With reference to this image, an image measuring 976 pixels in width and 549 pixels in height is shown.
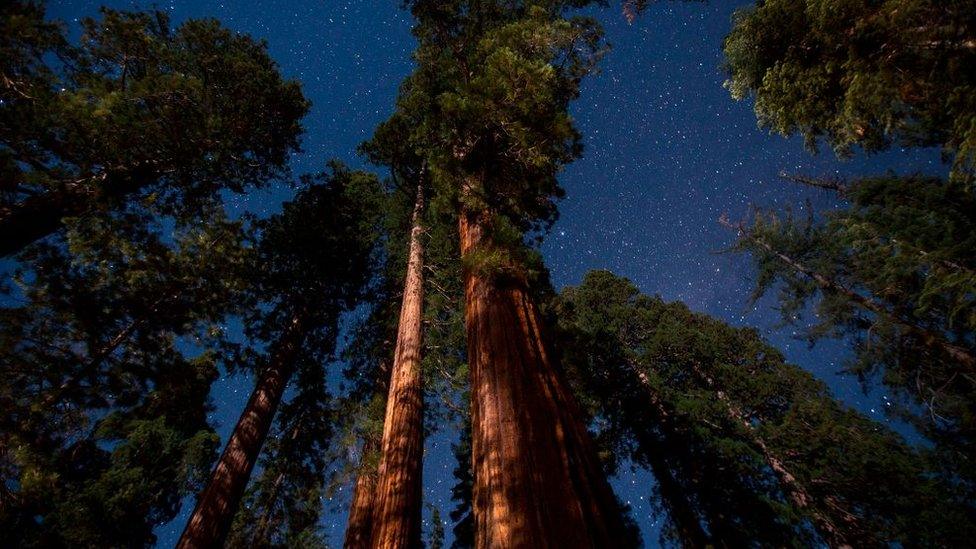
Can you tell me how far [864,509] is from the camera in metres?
11.1

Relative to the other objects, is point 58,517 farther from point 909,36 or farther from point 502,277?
point 909,36

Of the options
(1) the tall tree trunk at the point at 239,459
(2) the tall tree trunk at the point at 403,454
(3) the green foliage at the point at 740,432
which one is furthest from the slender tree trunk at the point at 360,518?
(3) the green foliage at the point at 740,432

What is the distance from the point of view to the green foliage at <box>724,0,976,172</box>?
437 centimetres

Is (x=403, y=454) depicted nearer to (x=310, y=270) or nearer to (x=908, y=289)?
(x=310, y=270)

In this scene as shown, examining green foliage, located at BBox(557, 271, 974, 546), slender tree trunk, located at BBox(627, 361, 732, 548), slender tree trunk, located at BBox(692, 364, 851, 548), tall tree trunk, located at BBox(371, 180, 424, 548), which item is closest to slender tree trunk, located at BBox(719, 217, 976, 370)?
green foliage, located at BBox(557, 271, 974, 546)

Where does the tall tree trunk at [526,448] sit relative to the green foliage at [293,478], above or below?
below

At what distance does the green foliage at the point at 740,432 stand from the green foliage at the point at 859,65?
20.4 ft

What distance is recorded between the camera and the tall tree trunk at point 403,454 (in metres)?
4.02

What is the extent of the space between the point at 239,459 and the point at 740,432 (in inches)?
583

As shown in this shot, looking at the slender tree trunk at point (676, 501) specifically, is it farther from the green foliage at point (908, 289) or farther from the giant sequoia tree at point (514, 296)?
the giant sequoia tree at point (514, 296)

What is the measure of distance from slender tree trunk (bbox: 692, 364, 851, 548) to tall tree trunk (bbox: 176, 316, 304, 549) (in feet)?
46.3

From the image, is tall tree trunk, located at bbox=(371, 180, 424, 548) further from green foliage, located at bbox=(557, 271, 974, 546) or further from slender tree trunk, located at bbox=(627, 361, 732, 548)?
slender tree trunk, located at bbox=(627, 361, 732, 548)

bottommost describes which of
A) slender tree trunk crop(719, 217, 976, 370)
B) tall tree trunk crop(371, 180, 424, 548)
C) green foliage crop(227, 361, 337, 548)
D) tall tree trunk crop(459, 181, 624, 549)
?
tall tree trunk crop(459, 181, 624, 549)

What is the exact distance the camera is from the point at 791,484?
12.1 m
